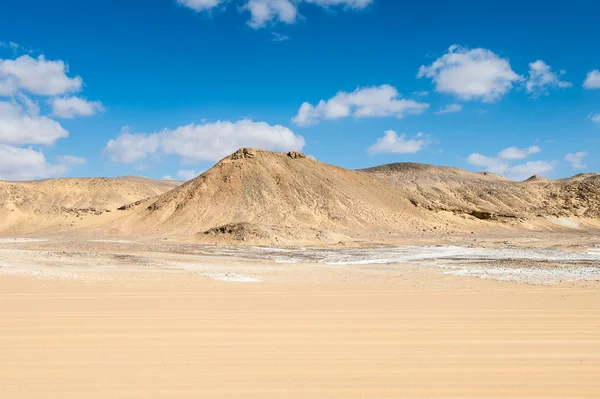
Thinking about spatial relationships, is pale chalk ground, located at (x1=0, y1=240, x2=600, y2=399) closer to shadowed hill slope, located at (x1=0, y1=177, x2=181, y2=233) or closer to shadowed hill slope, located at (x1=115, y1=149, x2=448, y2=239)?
shadowed hill slope, located at (x1=115, y1=149, x2=448, y2=239)

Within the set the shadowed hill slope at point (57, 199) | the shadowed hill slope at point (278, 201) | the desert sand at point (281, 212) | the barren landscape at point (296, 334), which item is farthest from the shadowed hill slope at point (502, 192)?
the barren landscape at point (296, 334)

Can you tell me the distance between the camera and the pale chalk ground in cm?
463

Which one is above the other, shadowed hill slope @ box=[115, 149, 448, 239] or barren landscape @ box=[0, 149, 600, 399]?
shadowed hill slope @ box=[115, 149, 448, 239]

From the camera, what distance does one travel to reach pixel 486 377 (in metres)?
4.93

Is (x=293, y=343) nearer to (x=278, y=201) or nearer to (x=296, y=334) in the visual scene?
(x=296, y=334)

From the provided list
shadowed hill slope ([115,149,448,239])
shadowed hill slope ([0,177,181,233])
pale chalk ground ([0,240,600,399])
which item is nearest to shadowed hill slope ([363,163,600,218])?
shadowed hill slope ([115,149,448,239])

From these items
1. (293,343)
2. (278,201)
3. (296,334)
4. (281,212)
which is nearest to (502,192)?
(278,201)

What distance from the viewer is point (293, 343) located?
639 cm

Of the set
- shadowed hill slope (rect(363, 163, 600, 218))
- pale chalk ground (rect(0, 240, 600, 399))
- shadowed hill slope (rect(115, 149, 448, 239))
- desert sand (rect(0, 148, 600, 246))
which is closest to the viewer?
Answer: pale chalk ground (rect(0, 240, 600, 399))

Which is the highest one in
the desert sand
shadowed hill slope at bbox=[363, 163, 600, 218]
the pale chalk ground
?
shadowed hill slope at bbox=[363, 163, 600, 218]

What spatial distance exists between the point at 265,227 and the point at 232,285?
31.9m

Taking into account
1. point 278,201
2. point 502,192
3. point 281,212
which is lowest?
point 281,212

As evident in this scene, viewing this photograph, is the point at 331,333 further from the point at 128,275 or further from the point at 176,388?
the point at 128,275

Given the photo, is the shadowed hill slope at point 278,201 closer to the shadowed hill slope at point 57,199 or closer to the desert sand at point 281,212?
the desert sand at point 281,212
